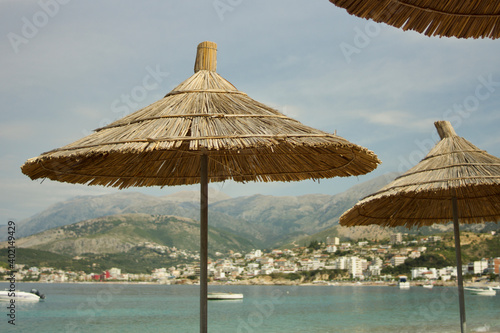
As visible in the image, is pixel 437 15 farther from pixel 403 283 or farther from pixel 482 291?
pixel 403 283

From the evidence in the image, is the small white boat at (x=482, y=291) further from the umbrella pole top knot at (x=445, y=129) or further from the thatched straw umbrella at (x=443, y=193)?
the umbrella pole top knot at (x=445, y=129)

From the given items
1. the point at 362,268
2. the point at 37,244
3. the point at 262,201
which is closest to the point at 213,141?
the point at 362,268

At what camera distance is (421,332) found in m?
20.8

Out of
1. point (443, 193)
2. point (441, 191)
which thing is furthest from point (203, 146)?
point (443, 193)

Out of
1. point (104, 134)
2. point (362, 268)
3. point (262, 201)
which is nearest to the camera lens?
point (104, 134)

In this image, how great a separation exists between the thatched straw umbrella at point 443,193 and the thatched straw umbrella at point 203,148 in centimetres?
134

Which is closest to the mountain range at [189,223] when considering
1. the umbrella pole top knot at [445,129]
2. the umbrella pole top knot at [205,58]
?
the umbrella pole top knot at [205,58]

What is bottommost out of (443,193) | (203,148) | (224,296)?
(224,296)

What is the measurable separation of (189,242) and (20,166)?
265 ft

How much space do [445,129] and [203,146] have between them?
3.77 metres

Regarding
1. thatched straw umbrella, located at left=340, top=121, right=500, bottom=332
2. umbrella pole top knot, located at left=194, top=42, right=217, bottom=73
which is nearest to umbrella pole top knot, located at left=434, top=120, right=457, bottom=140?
thatched straw umbrella, located at left=340, top=121, right=500, bottom=332

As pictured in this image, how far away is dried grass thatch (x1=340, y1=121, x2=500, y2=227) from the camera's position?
4.32 metres

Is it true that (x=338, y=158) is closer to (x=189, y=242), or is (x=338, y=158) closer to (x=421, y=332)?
(x=421, y=332)

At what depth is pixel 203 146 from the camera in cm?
247
